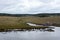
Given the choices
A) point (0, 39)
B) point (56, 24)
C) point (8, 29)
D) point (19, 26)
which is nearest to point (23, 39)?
point (0, 39)

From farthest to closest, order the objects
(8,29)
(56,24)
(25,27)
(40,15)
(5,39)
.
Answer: (40,15) → (56,24) → (25,27) → (8,29) → (5,39)

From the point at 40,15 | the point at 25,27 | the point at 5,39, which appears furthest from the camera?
the point at 40,15

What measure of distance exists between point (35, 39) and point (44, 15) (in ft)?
207

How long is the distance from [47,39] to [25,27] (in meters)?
23.3

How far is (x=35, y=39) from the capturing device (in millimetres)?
43500

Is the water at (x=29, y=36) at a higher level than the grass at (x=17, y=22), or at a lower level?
lower

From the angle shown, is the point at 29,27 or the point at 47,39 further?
the point at 29,27

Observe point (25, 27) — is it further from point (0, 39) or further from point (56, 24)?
point (0, 39)

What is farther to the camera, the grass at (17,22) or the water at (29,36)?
the grass at (17,22)

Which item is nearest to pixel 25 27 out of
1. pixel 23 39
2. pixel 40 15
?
pixel 23 39

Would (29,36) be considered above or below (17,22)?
below

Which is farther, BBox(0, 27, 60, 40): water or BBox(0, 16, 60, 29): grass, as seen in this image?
BBox(0, 16, 60, 29): grass

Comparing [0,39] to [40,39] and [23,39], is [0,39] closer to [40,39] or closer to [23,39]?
[23,39]

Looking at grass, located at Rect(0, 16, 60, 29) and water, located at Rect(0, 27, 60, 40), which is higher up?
grass, located at Rect(0, 16, 60, 29)
